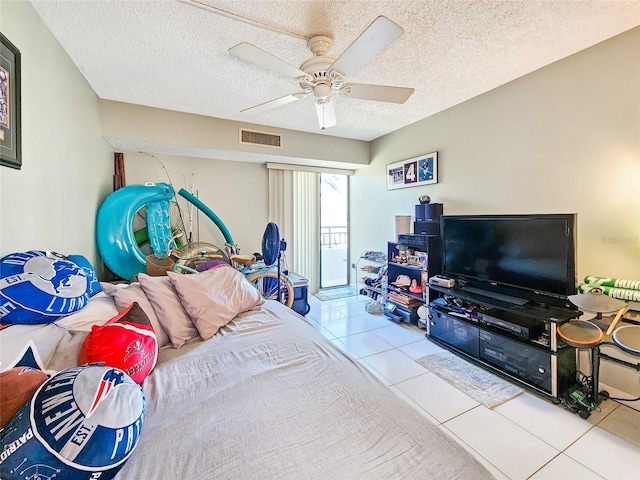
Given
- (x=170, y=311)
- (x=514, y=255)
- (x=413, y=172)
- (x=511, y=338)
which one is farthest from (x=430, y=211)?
(x=170, y=311)

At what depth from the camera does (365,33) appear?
1.34 m

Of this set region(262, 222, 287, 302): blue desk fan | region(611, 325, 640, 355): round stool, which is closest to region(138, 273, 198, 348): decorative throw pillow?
region(262, 222, 287, 302): blue desk fan

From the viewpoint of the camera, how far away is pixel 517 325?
6.78ft

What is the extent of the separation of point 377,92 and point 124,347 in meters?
2.04

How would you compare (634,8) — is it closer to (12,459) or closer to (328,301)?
(12,459)

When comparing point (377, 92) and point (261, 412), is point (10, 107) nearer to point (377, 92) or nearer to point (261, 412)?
point (261, 412)

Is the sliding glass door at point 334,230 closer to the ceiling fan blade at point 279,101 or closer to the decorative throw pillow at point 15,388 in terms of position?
the ceiling fan blade at point 279,101

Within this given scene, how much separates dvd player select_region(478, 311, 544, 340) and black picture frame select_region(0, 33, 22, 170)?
121 inches

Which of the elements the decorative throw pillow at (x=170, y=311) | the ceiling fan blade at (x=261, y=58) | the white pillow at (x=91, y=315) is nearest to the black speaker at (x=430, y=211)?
the ceiling fan blade at (x=261, y=58)

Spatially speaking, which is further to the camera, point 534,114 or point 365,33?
point 534,114

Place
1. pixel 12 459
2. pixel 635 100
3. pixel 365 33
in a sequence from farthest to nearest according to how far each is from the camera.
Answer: pixel 635 100 < pixel 365 33 < pixel 12 459

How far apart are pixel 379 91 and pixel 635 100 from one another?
166cm

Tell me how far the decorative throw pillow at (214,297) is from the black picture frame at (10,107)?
0.89 metres

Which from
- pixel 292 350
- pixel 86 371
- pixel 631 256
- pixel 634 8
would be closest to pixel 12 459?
pixel 86 371
